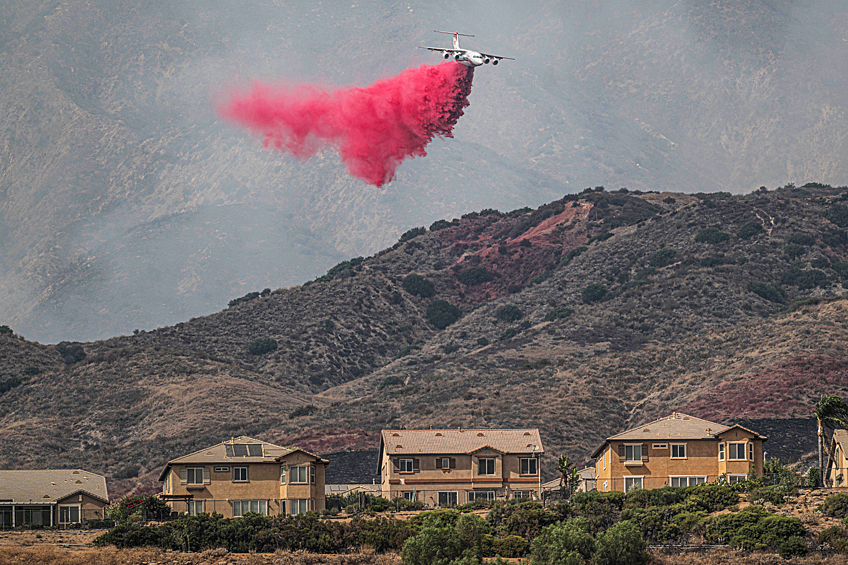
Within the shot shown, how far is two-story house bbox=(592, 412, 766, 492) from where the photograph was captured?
218ft

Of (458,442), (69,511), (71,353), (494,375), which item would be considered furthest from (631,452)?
(71,353)

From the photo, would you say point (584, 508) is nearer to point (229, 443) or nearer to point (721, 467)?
Answer: point (721, 467)

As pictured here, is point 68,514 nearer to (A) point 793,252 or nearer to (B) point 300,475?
(B) point 300,475

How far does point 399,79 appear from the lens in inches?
4951

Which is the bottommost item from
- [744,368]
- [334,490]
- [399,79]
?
[334,490]

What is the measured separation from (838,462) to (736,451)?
19.8 feet

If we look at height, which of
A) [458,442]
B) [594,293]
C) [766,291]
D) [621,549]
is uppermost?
[594,293]

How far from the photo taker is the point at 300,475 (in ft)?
214

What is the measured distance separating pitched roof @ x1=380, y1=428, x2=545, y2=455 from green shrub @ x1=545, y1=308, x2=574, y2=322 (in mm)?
111897

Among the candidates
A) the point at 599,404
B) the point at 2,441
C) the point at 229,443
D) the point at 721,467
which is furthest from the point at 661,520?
the point at 2,441

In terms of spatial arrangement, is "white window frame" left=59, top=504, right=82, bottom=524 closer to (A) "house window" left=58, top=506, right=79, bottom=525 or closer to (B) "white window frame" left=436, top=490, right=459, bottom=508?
(A) "house window" left=58, top=506, right=79, bottom=525

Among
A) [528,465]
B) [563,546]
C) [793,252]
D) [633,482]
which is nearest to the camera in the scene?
[563,546]

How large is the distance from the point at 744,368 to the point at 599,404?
16.1m

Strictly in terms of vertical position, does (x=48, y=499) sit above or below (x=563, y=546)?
above
